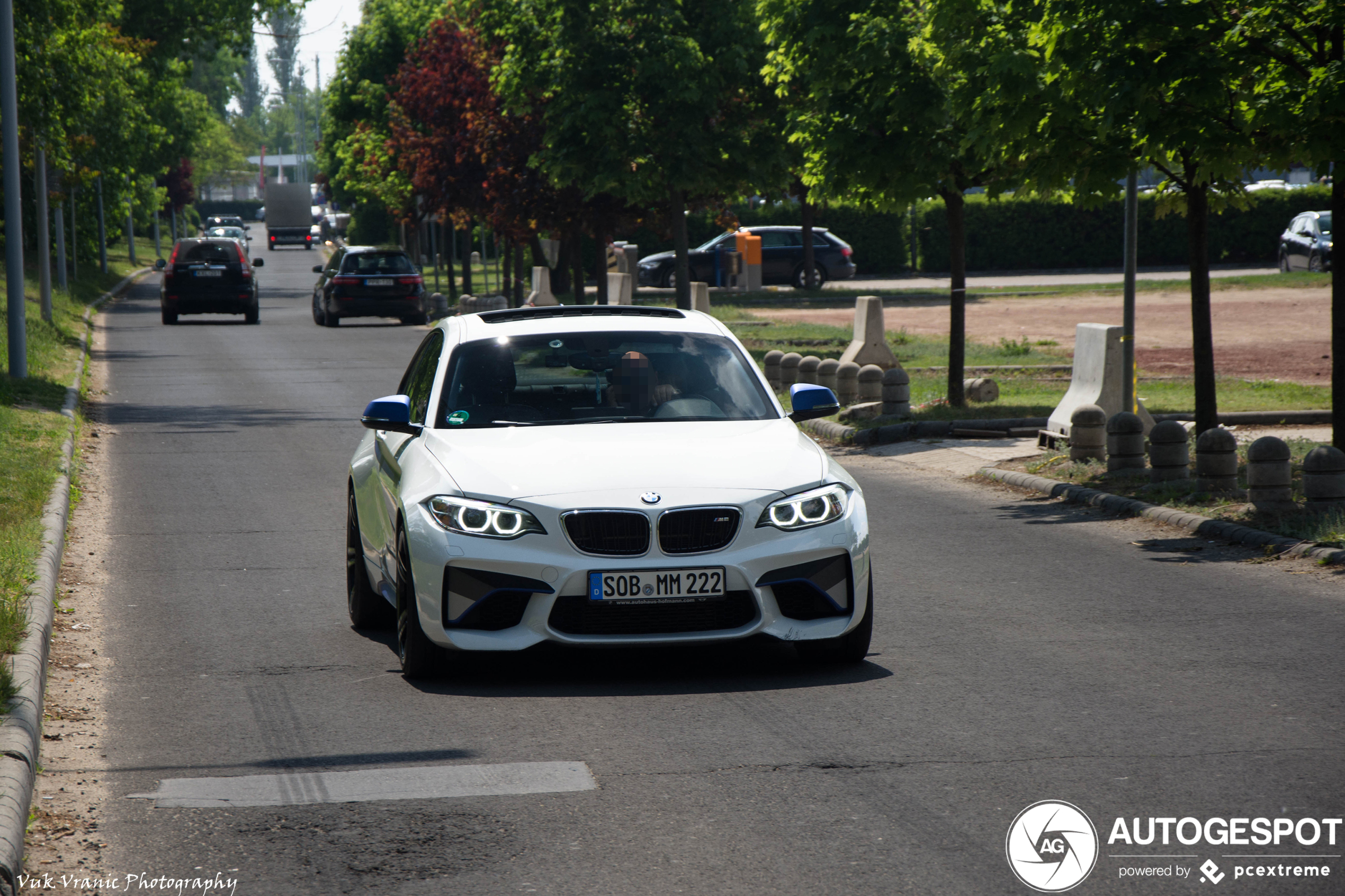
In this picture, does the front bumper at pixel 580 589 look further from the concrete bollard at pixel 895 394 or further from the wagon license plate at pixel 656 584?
the concrete bollard at pixel 895 394

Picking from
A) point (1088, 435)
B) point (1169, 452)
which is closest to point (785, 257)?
point (1088, 435)

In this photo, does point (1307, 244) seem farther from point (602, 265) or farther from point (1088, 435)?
point (1088, 435)

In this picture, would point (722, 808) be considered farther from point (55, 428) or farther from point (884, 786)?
point (55, 428)

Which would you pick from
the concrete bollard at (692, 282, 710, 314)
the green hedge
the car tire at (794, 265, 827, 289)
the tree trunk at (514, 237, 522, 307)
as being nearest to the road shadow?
the concrete bollard at (692, 282, 710, 314)

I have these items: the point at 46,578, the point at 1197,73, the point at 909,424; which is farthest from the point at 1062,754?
the point at 909,424

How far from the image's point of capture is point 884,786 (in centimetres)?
552

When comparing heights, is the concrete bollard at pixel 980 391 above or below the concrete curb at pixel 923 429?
above

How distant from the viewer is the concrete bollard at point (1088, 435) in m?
14.2

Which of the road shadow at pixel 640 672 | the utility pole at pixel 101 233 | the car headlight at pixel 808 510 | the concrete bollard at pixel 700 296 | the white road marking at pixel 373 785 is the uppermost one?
the utility pole at pixel 101 233

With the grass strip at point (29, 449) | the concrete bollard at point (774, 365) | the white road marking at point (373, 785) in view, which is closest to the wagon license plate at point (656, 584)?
the white road marking at point (373, 785)

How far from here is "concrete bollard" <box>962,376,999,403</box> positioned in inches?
754

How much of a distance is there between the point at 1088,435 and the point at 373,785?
9696mm

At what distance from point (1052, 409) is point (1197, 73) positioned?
7.96m

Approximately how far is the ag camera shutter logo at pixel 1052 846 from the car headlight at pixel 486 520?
2.42 metres
